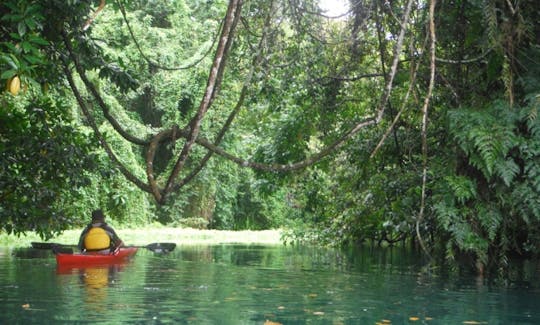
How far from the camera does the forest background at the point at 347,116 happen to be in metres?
5.81

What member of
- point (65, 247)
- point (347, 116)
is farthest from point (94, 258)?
point (347, 116)

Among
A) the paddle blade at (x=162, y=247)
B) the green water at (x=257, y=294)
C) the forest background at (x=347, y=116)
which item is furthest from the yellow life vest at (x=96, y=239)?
the paddle blade at (x=162, y=247)

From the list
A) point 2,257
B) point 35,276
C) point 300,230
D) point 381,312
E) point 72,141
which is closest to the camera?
point 381,312

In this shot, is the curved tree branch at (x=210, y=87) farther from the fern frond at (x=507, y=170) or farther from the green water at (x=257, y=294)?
the fern frond at (x=507, y=170)

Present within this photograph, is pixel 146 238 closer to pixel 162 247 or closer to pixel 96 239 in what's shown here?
pixel 162 247

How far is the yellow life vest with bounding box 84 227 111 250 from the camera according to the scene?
14.0 metres

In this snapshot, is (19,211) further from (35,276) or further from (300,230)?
(300,230)

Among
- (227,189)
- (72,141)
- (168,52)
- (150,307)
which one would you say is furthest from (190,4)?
(150,307)

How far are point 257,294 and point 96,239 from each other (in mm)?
5759

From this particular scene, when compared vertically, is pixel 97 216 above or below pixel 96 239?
above

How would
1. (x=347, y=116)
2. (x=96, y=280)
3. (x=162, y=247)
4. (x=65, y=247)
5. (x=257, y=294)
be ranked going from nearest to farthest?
(x=257, y=294) < (x=96, y=280) < (x=65, y=247) < (x=347, y=116) < (x=162, y=247)

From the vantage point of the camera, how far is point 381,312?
7.63m

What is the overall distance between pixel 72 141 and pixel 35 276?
2327 millimetres

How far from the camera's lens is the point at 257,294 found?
9.05 meters
